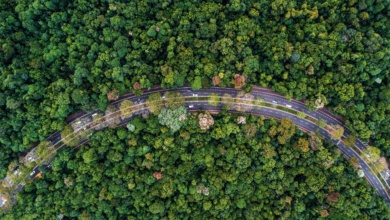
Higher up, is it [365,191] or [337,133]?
[337,133]

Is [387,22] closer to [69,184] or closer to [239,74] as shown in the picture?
[239,74]

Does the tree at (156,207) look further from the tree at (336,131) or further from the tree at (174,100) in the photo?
the tree at (336,131)

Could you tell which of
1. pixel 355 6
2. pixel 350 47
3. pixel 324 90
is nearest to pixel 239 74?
pixel 324 90

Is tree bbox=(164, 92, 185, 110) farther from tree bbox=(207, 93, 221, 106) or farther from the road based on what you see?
tree bbox=(207, 93, 221, 106)

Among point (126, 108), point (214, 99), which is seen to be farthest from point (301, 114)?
point (126, 108)

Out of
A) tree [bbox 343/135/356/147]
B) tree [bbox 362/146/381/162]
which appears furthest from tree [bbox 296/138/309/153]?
tree [bbox 362/146/381/162]

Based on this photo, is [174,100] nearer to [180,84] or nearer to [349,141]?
[180,84]
